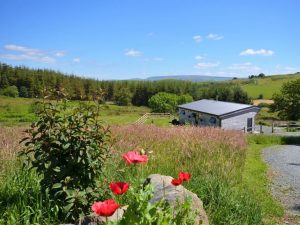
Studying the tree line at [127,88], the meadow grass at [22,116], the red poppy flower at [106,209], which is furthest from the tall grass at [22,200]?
the tree line at [127,88]

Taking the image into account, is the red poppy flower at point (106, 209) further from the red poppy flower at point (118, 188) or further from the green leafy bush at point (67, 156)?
the green leafy bush at point (67, 156)

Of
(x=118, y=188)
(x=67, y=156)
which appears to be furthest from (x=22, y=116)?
(x=118, y=188)

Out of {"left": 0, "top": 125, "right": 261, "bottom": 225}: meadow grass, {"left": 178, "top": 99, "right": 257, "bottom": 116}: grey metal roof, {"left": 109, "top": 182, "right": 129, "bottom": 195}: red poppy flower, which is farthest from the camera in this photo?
{"left": 178, "top": 99, "right": 257, "bottom": 116}: grey metal roof

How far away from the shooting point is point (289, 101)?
66562 mm

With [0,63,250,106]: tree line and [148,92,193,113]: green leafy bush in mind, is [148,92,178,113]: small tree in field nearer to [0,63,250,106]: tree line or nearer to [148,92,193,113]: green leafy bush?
[148,92,193,113]: green leafy bush

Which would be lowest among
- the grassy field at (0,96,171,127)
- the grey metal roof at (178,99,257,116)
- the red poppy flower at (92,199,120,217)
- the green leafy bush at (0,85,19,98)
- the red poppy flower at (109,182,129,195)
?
the grassy field at (0,96,171,127)

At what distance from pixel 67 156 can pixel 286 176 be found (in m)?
13.3

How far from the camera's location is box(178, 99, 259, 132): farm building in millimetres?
39719

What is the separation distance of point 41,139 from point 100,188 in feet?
3.40

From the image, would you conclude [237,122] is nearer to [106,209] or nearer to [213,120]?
[213,120]

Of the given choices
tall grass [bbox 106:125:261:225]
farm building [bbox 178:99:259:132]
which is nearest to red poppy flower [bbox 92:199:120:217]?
tall grass [bbox 106:125:261:225]

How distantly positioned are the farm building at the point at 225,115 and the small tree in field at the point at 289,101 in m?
26.1

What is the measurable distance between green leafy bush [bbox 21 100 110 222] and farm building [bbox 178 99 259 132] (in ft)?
109

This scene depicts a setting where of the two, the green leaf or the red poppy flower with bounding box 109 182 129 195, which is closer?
the red poppy flower with bounding box 109 182 129 195
